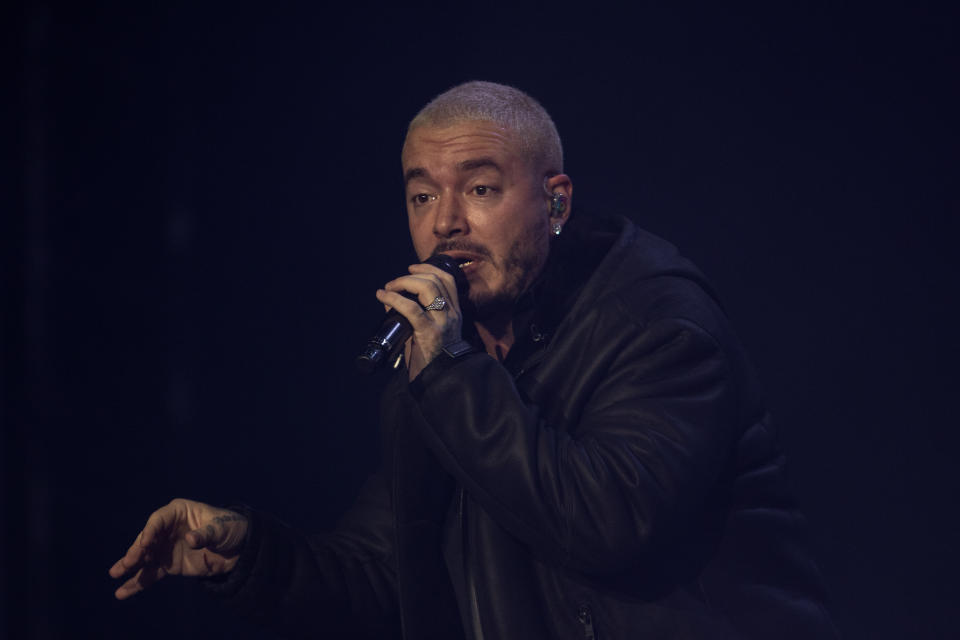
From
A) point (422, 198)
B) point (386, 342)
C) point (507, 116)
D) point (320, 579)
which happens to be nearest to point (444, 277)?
point (386, 342)

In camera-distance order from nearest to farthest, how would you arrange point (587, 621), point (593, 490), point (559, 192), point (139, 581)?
point (593, 490) → point (587, 621) → point (139, 581) → point (559, 192)

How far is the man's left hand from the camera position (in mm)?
1557

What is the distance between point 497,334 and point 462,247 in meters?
0.25

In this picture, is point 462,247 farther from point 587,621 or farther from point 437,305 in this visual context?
point 587,621

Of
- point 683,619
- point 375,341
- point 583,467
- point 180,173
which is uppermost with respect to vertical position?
point 180,173

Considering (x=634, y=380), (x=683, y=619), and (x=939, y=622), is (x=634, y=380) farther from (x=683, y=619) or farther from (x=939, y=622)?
(x=939, y=622)

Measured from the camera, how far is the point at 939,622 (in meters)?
2.23

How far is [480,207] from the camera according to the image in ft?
6.26

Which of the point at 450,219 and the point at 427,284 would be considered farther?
the point at 450,219

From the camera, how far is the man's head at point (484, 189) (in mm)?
1906

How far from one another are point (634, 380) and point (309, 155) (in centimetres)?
138


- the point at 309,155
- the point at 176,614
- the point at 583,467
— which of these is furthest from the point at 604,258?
the point at 176,614

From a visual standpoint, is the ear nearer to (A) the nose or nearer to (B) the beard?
(B) the beard

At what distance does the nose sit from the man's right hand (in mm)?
677
